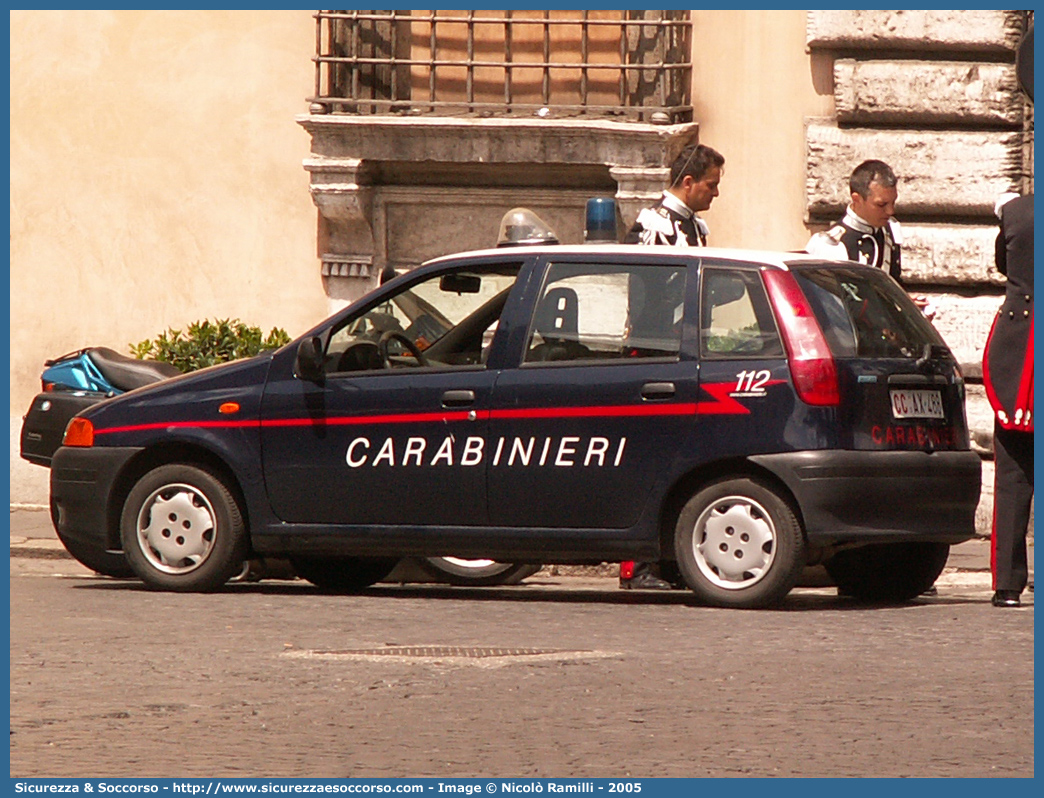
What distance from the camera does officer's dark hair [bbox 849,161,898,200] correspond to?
35.3ft

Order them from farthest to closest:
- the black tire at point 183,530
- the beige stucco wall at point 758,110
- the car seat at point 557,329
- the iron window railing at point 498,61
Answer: the iron window railing at point 498,61 < the beige stucco wall at point 758,110 < the black tire at point 183,530 < the car seat at point 557,329

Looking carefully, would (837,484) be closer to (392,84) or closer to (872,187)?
(872,187)

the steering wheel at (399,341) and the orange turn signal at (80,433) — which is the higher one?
the steering wheel at (399,341)

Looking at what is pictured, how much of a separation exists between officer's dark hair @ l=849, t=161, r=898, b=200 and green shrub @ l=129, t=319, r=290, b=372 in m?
4.89

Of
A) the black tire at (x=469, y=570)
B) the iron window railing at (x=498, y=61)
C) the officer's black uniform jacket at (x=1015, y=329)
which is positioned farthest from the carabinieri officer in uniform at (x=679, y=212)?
the iron window railing at (x=498, y=61)

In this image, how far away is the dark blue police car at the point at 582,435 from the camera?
9164 millimetres

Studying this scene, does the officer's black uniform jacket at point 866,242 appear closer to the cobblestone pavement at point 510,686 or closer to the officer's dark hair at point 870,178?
→ the officer's dark hair at point 870,178

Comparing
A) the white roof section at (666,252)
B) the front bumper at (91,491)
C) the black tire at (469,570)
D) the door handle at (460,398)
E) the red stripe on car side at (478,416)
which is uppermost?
the white roof section at (666,252)

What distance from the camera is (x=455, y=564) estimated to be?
35.6 feet

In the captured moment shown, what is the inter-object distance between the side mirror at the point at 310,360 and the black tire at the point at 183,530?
642 millimetres

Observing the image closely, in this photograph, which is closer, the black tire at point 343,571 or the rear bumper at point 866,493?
the rear bumper at point 866,493

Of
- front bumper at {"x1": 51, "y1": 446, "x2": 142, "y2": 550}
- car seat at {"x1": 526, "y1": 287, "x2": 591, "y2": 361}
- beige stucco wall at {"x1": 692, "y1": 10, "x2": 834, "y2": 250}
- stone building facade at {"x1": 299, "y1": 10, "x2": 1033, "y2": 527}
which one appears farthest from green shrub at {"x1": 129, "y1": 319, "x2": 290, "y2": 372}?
car seat at {"x1": 526, "y1": 287, "x2": 591, "y2": 361}

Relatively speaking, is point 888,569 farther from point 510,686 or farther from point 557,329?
point 510,686

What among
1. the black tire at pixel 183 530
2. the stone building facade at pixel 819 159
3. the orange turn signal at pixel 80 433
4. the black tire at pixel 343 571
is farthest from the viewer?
the stone building facade at pixel 819 159
